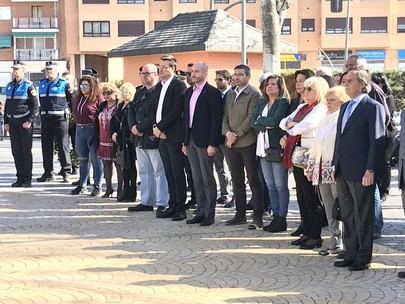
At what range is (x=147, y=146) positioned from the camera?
1130cm

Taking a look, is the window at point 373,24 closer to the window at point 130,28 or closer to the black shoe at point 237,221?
the window at point 130,28

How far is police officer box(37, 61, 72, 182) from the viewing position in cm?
1495

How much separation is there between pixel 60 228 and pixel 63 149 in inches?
203

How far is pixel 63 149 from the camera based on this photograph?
15.3 meters

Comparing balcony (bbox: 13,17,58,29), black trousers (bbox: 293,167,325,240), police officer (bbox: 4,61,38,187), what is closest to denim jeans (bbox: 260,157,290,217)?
black trousers (bbox: 293,167,325,240)

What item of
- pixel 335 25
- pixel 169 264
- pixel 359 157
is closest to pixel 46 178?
pixel 169 264

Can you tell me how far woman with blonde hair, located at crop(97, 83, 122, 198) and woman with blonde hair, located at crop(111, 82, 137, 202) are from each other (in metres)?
0.18

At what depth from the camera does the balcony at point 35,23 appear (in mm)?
69688

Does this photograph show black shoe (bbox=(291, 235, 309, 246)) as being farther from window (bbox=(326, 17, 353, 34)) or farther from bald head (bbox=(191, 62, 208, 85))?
window (bbox=(326, 17, 353, 34))

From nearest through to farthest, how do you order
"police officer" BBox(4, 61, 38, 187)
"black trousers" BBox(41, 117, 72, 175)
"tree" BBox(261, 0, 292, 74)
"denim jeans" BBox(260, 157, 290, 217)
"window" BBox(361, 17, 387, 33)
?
"denim jeans" BBox(260, 157, 290, 217), "police officer" BBox(4, 61, 38, 187), "black trousers" BBox(41, 117, 72, 175), "tree" BBox(261, 0, 292, 74), "window" BBox(361, 17, 387, 33)

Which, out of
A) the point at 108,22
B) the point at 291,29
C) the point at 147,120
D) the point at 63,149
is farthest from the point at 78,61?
the point at 147,120

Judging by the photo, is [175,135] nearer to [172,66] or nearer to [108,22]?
[172,66]

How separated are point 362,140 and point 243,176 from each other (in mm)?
2844

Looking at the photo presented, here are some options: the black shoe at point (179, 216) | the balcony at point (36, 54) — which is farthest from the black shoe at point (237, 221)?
the balcony at point (36, 54)
